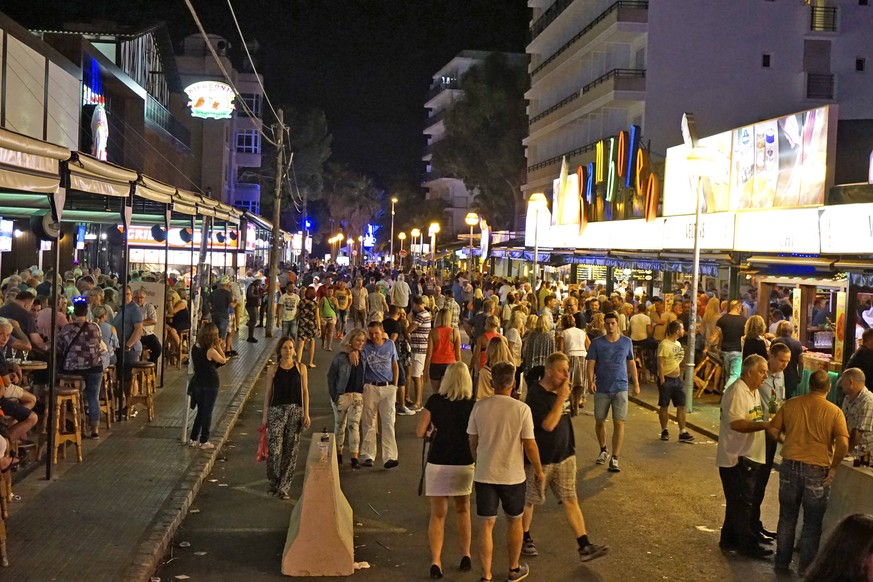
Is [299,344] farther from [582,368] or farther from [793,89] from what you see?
[793,89]

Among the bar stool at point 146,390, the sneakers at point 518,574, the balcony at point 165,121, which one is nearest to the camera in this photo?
the sneakers at point 518,574

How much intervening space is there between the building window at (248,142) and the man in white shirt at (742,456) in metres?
61.6

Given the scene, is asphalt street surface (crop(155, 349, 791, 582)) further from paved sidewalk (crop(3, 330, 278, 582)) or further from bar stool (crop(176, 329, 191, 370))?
bar stool (crop(176, 329, 191, 370))

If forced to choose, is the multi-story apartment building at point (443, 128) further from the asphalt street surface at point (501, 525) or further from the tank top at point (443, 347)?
the asphalt street surface at point (501, 525)

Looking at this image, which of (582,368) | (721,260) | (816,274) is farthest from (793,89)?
(582,368)

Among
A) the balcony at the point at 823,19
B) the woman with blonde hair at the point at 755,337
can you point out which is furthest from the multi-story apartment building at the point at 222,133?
Result: the woman with blonde hair at the point at 755,337

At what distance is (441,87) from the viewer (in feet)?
302

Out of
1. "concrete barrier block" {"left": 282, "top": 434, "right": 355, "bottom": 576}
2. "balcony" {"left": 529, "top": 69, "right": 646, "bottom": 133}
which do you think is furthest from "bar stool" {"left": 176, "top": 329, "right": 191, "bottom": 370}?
"balcony" {"left": 529, "top": 69, "right": 646, "bottom": 133}

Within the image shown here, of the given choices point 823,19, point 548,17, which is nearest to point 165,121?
point 548,17

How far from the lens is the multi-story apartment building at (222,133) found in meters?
55.8

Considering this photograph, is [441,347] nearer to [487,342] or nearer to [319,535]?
[487,342]

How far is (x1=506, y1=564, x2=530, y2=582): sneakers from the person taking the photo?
7.33m

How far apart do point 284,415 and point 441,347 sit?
4.48 meters

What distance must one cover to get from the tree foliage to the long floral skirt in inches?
2236
